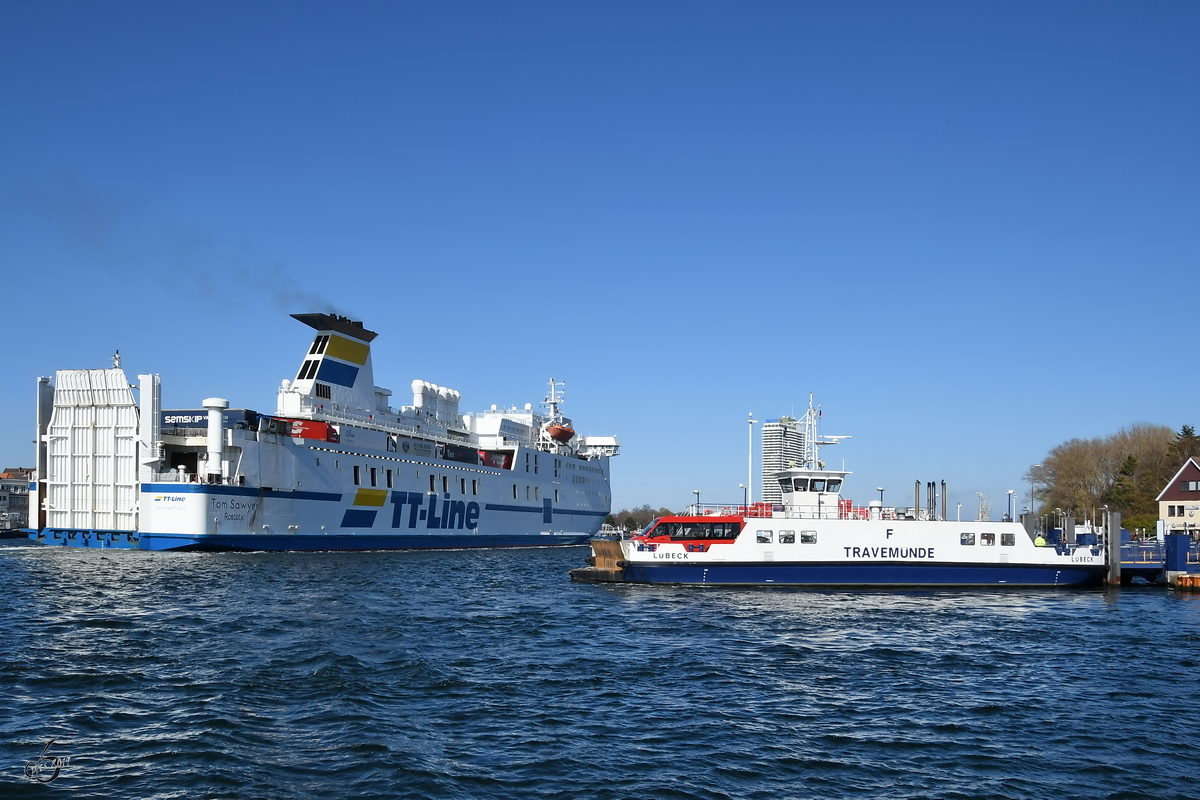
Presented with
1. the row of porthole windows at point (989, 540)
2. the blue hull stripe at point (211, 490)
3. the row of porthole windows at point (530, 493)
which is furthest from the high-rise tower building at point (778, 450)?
the blue hull stripe at point (211, 490)

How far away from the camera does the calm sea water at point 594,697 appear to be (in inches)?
458

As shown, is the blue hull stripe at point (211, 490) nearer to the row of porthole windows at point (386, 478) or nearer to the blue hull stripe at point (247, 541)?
the blue hull stripe at point (247, 541)

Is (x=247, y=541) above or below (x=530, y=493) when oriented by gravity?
below

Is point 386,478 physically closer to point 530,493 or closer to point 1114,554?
point 530,493

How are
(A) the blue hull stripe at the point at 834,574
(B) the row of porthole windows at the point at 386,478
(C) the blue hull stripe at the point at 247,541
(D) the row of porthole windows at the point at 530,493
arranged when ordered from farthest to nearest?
1. (D) the row of porthole windows at the point at 530,493
2. (B) the row of porthole windows at the point at 386,478
3. (C) the blue hull stripe at the point at 247,541
4. (A) the blue hull stripe at the point at 834,574

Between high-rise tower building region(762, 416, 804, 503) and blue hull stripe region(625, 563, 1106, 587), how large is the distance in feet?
9.11

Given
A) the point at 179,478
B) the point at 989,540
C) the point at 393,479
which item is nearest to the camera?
the point at 989,540

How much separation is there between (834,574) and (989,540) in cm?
508

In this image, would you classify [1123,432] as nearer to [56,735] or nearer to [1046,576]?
[1046,576]

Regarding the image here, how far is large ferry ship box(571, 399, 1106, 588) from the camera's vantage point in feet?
103

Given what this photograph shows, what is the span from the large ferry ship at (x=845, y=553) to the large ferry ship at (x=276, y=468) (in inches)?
830

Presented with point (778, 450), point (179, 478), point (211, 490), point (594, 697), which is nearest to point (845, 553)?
point (594, 697)

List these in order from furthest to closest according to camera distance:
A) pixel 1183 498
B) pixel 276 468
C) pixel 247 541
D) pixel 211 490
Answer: pixel 1183 498 → pixel 276 468 → pixel 247 541 → pixel 211 490

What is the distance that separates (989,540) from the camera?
1259 inches
